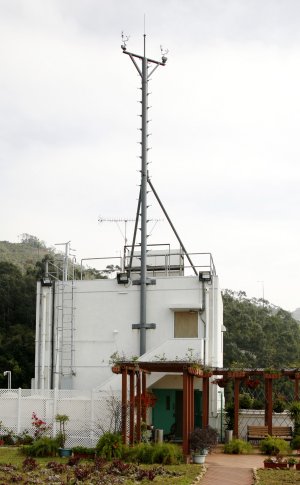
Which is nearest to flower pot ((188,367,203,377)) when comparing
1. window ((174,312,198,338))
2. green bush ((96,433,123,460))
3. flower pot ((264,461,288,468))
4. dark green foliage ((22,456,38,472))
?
green bush ((96,433,123,460))

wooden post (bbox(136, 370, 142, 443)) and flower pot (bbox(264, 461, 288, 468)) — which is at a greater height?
wooden post (bbox(136, 370, 142, 443))

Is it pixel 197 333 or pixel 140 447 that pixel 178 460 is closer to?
pixel 140 447

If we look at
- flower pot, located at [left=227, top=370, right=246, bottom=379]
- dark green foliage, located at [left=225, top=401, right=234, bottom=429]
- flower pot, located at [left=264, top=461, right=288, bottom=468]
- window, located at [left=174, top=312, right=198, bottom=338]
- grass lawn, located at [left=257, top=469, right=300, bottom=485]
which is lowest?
grass lawn, located at [left=257, top=469, right=300, bottom=485]

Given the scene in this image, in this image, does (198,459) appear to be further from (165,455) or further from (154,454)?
(154,454)

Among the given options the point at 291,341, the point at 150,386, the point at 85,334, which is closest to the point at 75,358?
the point at 85,334

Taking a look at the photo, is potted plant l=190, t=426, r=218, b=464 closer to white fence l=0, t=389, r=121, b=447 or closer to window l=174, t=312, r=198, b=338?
white fence l=0, t=389, r=121, b=447

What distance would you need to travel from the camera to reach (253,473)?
20156 mm

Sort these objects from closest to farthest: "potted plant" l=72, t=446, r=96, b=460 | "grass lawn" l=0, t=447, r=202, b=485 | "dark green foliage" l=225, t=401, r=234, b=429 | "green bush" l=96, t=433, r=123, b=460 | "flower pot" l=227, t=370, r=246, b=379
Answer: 1. "grass lawn" l=0, t=447, r=202, b=485
2. "green bush" l=96, t=433, r=123, b=460
3. "potted plant" l=72, t=446, r=96, b=460
4. "flower pot" l=227, t=370, r=246, b=379
5. "dark green foliage" l=225, t=401, r=234, b=429

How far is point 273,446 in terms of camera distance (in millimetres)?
25828

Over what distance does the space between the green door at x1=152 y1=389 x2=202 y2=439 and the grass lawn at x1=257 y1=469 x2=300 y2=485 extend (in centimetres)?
1200

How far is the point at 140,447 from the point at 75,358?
1259 centimetres

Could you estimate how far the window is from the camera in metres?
33.8

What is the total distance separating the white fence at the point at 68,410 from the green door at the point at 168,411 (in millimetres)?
4753

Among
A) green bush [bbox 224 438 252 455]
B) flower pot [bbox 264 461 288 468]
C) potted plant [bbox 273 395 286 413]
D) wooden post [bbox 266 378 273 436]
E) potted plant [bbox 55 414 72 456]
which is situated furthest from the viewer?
potted plant [bbox 273 395 286 413]
